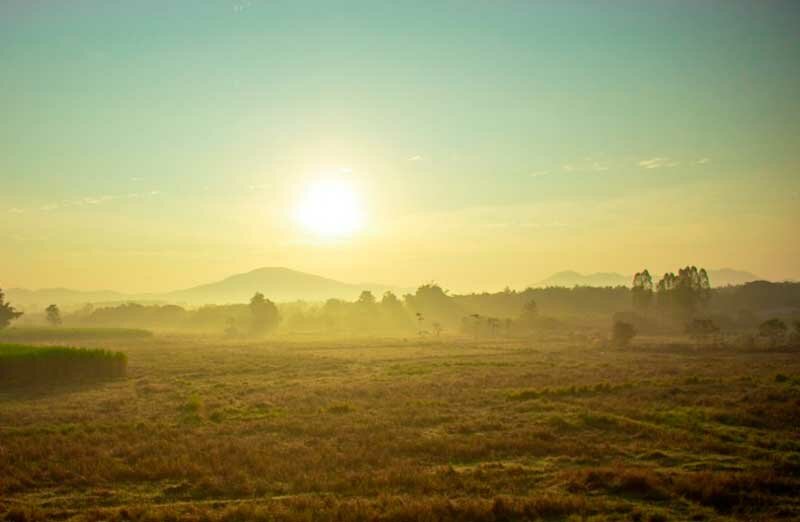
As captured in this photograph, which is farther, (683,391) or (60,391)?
(60,391)

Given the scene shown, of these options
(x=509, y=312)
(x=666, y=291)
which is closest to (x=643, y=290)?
(x=666, y=291)

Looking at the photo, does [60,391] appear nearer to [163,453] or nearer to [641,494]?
[163,453]

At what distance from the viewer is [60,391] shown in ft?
127

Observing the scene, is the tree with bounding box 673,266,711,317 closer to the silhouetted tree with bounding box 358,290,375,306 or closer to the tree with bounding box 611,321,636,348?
the tree with bounding box 611,321,636,348

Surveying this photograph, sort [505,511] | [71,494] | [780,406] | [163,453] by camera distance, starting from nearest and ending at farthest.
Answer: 1. [505,511]
2. [71,494]
3. [163,453]
4. [780,406]

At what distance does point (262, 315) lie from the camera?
137000 millimetres

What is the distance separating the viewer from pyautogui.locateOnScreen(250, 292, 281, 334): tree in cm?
13660

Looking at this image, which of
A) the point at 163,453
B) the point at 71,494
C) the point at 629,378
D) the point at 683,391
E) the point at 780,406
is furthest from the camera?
the point at 629,378

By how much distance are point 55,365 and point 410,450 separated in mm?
40682

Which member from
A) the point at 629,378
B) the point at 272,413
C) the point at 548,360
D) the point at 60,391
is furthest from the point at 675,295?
the point at 60,391

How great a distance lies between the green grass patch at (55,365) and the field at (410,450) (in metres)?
4.38

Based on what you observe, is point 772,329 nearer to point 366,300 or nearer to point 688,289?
point 688,289

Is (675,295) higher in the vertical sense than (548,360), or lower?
higher

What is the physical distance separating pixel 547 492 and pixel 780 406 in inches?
763
